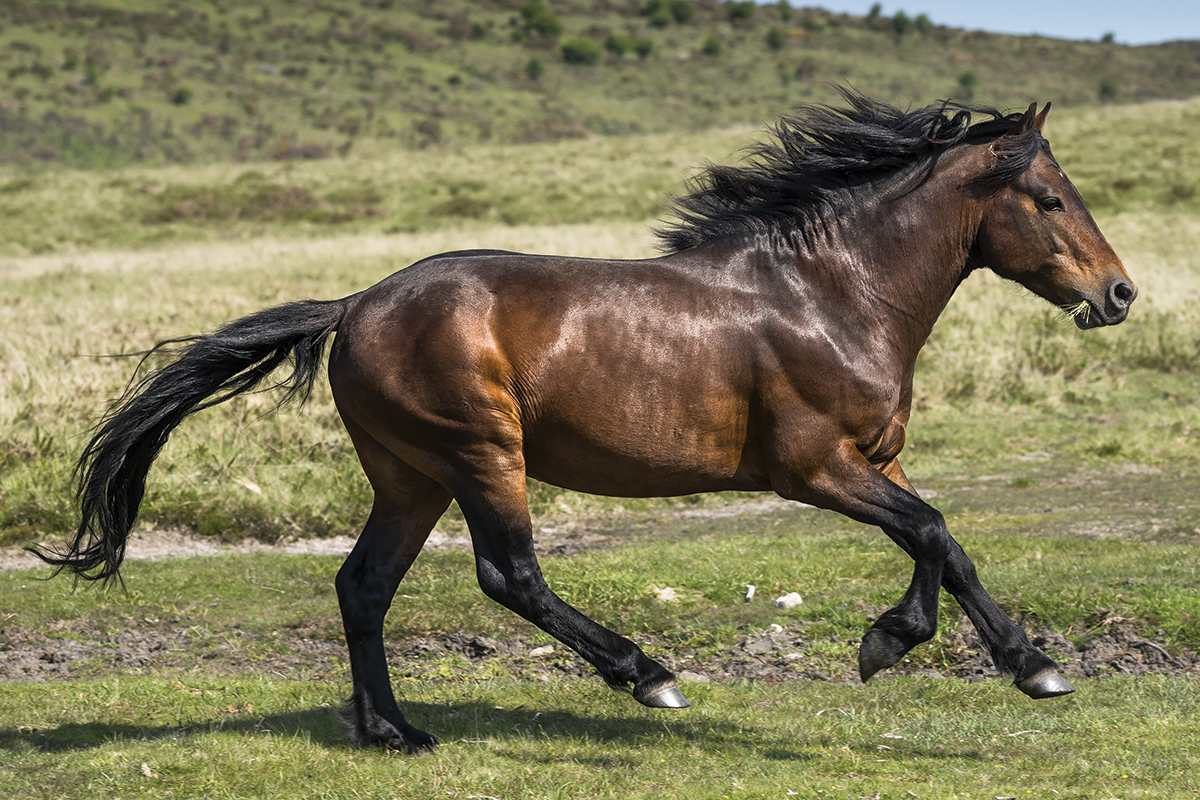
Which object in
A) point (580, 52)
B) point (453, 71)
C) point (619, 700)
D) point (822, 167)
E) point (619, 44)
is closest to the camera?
point (822, 167)

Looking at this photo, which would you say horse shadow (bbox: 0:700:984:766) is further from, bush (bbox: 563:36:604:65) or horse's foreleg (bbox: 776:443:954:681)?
bush (bbox: 563:36:604:65)

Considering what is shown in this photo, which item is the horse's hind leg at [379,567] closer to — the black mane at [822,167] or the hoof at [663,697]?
the hoof at [663,697]

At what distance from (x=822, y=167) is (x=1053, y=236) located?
1.04 meters

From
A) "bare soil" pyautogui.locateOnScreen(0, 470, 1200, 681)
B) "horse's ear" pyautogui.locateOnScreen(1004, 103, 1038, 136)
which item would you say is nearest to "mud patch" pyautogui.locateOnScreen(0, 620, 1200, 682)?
"bare soil" pyautogui.locateOnScreen(0, 470, 1200, 681)

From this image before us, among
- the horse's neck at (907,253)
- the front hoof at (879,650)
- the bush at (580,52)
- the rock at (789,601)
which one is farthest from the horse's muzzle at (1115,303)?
the bush at (580,52)

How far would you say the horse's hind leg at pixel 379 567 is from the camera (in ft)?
16.4

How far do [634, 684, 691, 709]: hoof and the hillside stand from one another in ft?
179

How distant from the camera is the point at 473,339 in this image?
4.69 metres

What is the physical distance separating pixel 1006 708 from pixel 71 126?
220 feet

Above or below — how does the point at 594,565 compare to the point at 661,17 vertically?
below

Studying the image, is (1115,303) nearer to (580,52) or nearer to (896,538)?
(896,538)

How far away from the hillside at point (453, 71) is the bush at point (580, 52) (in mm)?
169

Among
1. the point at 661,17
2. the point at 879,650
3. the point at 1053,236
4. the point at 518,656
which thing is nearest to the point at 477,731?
the point at 518,656

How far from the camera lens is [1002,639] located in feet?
15.1
